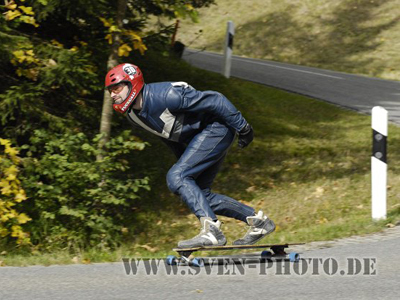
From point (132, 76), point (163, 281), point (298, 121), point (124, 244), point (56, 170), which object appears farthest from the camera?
point (298, 121)

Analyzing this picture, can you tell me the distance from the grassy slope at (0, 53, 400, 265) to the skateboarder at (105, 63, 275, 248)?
1.25m

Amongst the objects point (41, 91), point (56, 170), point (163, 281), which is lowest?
point (163, 281)

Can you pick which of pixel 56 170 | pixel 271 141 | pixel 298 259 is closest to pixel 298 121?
pixel 271 141

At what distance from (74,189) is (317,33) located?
19078 millimetres

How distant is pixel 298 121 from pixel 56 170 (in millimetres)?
6401

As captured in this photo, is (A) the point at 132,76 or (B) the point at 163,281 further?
(A) the point at 132,76

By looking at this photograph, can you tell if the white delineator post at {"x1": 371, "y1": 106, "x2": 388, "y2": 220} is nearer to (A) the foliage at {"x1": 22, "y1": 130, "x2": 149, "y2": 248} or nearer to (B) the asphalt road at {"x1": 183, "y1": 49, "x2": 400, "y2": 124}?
(A) the foliage at {"x1": 22, "y1": 130, "x2": 149, "y2": 248}

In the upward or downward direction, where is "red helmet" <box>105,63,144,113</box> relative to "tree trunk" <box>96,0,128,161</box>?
downward

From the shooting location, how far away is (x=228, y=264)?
5.78 meters

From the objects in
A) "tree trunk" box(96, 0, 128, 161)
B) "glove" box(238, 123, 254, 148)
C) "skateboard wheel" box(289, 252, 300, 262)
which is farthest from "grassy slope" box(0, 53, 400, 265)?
"glove" box(238, 123, 254, 148)

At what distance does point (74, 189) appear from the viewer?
8453 millimetres

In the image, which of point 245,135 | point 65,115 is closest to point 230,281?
point 245,135

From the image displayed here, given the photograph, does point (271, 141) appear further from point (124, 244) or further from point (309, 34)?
point (309, 34)

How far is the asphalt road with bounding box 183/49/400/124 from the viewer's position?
1527cm
